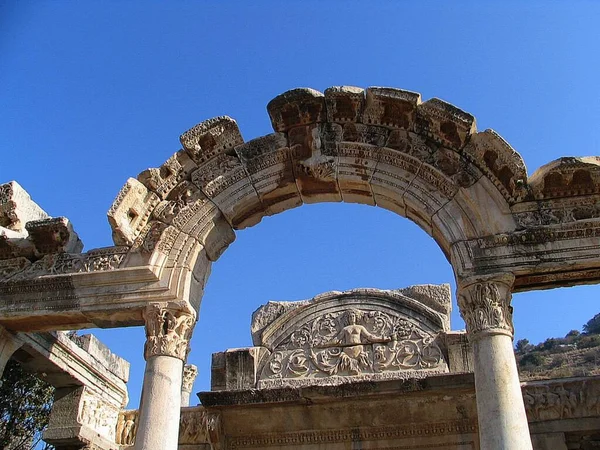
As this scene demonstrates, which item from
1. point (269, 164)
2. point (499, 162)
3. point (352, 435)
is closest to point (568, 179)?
point (499, 162)

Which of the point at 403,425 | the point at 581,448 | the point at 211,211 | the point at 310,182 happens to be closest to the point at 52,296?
the point at 211,211

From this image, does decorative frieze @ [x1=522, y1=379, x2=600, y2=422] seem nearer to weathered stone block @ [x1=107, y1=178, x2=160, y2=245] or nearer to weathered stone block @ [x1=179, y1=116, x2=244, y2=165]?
weathered stone block @ [x1=179, y1=116, x2=244, y2=165]

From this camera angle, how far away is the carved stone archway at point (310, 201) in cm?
785

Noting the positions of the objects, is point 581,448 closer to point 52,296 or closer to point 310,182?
point 310,182

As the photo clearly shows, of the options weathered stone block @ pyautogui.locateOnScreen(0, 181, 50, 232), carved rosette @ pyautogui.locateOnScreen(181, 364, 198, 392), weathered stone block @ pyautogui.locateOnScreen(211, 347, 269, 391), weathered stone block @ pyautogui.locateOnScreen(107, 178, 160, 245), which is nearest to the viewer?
weathered stone block @ pyautogui.locateOnScreen(107, 178, 160, 245)

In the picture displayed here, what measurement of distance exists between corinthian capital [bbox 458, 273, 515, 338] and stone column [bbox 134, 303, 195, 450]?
349 cm

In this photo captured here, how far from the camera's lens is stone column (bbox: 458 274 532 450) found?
671cm

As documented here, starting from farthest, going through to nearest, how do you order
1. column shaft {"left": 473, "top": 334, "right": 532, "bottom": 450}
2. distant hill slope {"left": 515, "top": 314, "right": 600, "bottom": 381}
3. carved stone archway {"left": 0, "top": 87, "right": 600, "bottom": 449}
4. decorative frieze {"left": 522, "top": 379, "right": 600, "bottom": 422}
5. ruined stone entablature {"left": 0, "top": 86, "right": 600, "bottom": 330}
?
Answer: distant hill slope {"left": 515, "top": 314, "right": 600, "bottom": 381}
decorative frieze {"left": 522, "top": 379, "right": 600, "bottom": 422}
ruined stone entablature {"left": 0, "top": 86, "right": 600, "bottom": 330}
carved stone archway {"left": 0, "top": 87, "right": 600, "bottom": 449}
column shaft {"left": 473, "top": 334, "right": 532, "bottom": 450}

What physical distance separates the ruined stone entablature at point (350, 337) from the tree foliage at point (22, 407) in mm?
4627

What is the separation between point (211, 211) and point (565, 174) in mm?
4755

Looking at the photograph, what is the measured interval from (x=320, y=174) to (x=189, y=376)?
7.38 m

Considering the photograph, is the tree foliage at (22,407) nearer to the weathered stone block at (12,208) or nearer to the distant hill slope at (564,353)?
the weathered stone block at (12,208)

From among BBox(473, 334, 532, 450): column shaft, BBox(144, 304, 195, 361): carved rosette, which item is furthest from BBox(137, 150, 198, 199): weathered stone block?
BBox(473, 334, 532, 450): column shaft

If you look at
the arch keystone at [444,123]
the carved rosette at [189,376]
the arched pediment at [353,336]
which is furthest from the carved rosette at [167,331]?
the carved rosette at [189,376]
